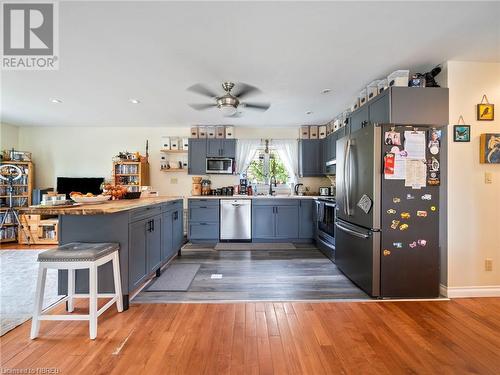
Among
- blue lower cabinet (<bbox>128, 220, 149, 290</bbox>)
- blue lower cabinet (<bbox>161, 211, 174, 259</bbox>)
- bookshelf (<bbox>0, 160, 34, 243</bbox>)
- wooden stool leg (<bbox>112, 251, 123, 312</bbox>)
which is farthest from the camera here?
bookshelf (<bbox>0, 160, 34, 243</bbox>)

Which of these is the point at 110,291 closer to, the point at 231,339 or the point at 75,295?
the point at 75,295

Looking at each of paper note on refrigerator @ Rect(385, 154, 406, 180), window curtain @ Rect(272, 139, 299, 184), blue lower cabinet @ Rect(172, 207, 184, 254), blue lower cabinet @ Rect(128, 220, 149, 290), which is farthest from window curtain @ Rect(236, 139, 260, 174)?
paper note on refrigerator @ Rect(385, 154, 406, 180)

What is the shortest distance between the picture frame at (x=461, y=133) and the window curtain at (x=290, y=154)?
3.07 metres

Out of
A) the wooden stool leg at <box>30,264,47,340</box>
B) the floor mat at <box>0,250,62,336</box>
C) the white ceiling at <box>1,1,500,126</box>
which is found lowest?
the floor mat at <box>0,250,62,336</box>

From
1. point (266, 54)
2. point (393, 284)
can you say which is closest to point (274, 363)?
point (393, 284)

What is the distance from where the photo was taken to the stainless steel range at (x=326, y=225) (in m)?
3.66

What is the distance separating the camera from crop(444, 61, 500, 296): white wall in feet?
8.11

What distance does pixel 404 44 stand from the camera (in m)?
2.17

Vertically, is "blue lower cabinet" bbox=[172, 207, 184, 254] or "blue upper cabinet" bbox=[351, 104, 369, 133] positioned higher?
"blue upper cabinet" bbox=[351, 104, 369, 133]

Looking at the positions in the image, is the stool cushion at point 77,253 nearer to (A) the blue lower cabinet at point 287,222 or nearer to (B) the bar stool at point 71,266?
(B) the bar stool at point 71,266

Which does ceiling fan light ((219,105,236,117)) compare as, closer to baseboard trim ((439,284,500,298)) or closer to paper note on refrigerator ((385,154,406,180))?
paper note on refrigerator ((385,154,406,180))

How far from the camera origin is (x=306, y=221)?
478 centimetres

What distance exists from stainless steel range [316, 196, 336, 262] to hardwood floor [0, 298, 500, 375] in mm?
1438

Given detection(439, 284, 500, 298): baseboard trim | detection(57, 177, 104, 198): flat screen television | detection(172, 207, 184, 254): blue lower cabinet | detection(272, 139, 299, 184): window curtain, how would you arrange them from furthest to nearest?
detection(272, 139, 299, 184): window curtain → detection(57, 177, 104, 198): flat screen television → detection(172, 207, 184, 254): blue lower cabinet → detection(439, 284, 500, 298): baseboard trim
